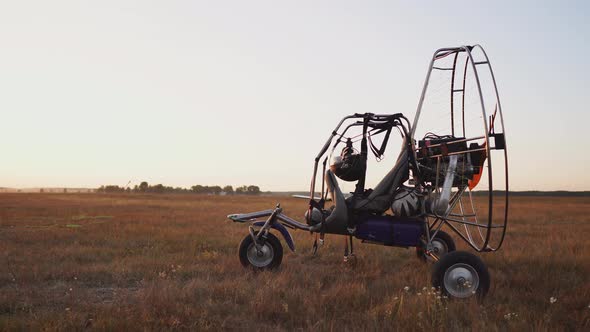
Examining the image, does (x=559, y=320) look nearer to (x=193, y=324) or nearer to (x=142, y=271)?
(x=193, y=324)

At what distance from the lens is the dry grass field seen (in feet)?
17.1

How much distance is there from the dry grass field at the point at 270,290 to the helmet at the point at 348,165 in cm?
178

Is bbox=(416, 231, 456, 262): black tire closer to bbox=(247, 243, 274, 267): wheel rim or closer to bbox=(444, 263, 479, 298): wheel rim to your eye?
bbox=(444, 263, 479, 298): wheel rim

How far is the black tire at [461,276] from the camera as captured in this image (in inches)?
245

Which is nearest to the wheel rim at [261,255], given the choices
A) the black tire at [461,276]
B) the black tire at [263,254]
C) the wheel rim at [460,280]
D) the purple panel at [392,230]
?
the black tire at [263,254]

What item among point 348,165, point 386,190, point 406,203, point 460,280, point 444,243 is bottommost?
point 460,280

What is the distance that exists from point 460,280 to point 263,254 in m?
3.55

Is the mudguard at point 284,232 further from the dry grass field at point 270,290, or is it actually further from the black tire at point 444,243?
the black tire at point 444,243

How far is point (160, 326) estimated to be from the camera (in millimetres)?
5000

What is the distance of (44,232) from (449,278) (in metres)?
12.7

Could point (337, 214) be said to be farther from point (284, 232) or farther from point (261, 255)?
point (261, 255)

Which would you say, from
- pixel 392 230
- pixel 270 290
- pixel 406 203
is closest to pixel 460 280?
pixel 392 230

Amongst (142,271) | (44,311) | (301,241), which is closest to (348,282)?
(142,271)

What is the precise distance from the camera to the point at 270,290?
6531 millimetres
